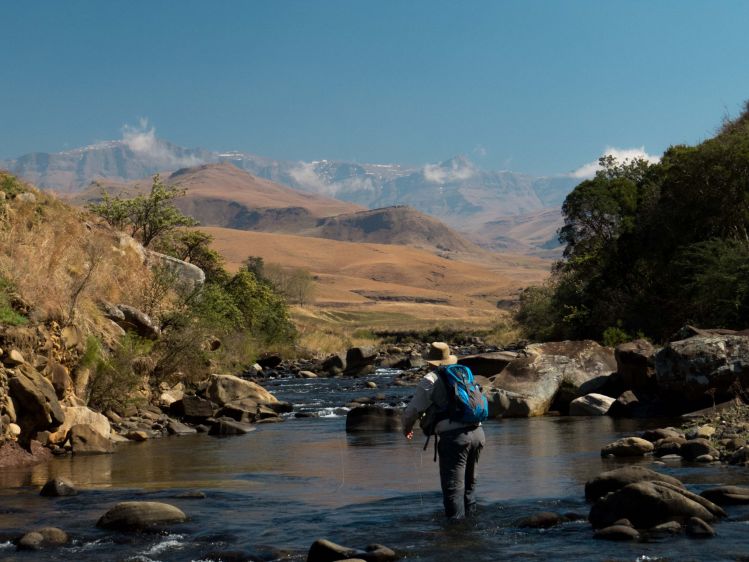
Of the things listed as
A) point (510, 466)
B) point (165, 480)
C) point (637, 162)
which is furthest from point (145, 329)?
point (637, 162)

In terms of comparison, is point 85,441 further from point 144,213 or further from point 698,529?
point 144,213

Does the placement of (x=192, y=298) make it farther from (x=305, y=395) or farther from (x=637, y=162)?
(x=637, y=162)

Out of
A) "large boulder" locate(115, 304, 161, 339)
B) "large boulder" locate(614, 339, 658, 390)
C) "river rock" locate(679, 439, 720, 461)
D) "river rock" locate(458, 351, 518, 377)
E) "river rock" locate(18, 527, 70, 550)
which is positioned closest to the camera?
"river rock" locate(18, 527, 70, 550)

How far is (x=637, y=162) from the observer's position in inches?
2552

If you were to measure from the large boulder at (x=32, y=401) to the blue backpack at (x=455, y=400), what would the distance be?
9509 mm

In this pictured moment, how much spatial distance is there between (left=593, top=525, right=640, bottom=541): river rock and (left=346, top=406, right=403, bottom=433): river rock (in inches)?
533

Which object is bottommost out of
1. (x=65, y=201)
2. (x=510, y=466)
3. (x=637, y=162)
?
(x=510, y=466)

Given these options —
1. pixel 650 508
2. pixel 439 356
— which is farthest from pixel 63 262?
pixel 650 508

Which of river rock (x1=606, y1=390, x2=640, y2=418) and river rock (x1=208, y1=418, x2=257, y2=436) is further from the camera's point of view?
river rock (x1=606, y1=390, x2=640, y2=418)

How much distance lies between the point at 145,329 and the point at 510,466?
14211 millimetres

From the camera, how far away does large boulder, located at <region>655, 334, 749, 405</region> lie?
22.4m

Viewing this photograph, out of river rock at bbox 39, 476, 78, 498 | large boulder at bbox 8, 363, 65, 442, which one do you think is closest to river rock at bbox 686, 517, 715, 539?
river rock at bbox 39, 476, 78, 498

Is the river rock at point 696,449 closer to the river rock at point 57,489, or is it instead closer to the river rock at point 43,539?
the river rock at point 57,489

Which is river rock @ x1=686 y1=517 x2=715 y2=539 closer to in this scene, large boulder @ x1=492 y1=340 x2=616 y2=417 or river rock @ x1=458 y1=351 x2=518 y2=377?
large boulder @ x1=492 y1=340 x2=616 y2=417
